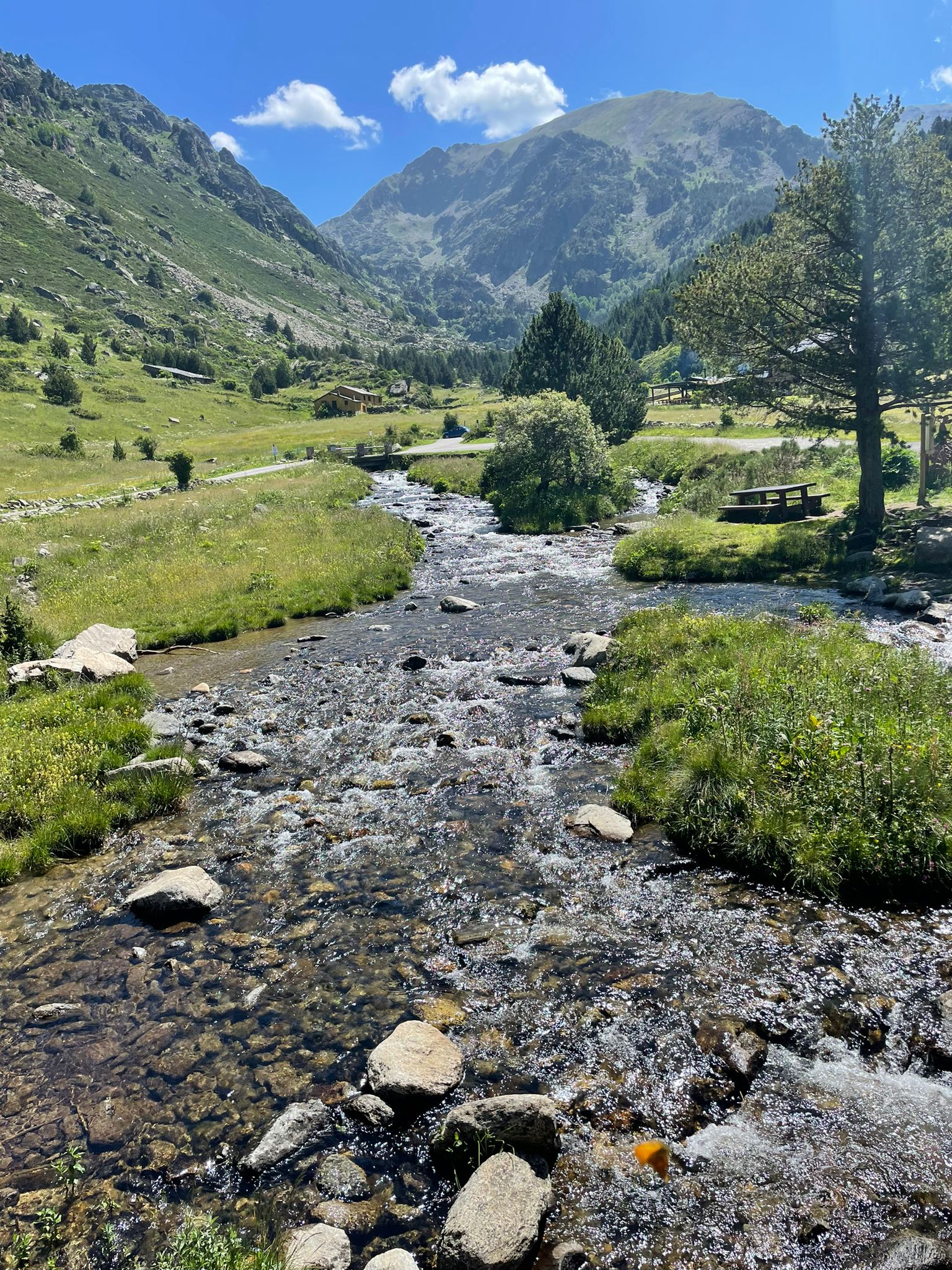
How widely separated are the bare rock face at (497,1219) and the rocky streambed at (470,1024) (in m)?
0.14

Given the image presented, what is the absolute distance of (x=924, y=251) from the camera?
2580cm

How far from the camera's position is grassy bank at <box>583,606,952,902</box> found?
9.56 metres

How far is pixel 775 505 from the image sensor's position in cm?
3528

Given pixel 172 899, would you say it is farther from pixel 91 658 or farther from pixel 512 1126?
pixel 91 658

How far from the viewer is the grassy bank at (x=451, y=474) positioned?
6150cm

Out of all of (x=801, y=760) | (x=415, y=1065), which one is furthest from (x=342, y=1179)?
(x=801, y=760)

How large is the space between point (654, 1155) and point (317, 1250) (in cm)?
313

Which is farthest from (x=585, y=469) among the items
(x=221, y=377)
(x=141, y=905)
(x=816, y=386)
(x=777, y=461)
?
(x=221, y=377)

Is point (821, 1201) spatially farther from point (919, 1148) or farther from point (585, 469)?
point (585, 469)

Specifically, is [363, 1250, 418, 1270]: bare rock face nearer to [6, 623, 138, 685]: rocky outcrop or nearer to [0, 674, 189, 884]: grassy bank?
[0, 674, 189, 884]: grassy bank

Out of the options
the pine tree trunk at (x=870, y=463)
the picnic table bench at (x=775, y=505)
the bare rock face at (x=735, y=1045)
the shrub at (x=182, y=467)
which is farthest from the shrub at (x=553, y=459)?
the bare rock face at (x=735, y=1045)

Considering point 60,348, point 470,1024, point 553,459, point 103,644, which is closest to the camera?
point 470,1024

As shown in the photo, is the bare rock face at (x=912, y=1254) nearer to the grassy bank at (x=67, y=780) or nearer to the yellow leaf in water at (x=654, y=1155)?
the yellow leaf in water at (x=654, y=1155)

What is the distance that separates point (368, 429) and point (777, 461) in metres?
85.0
